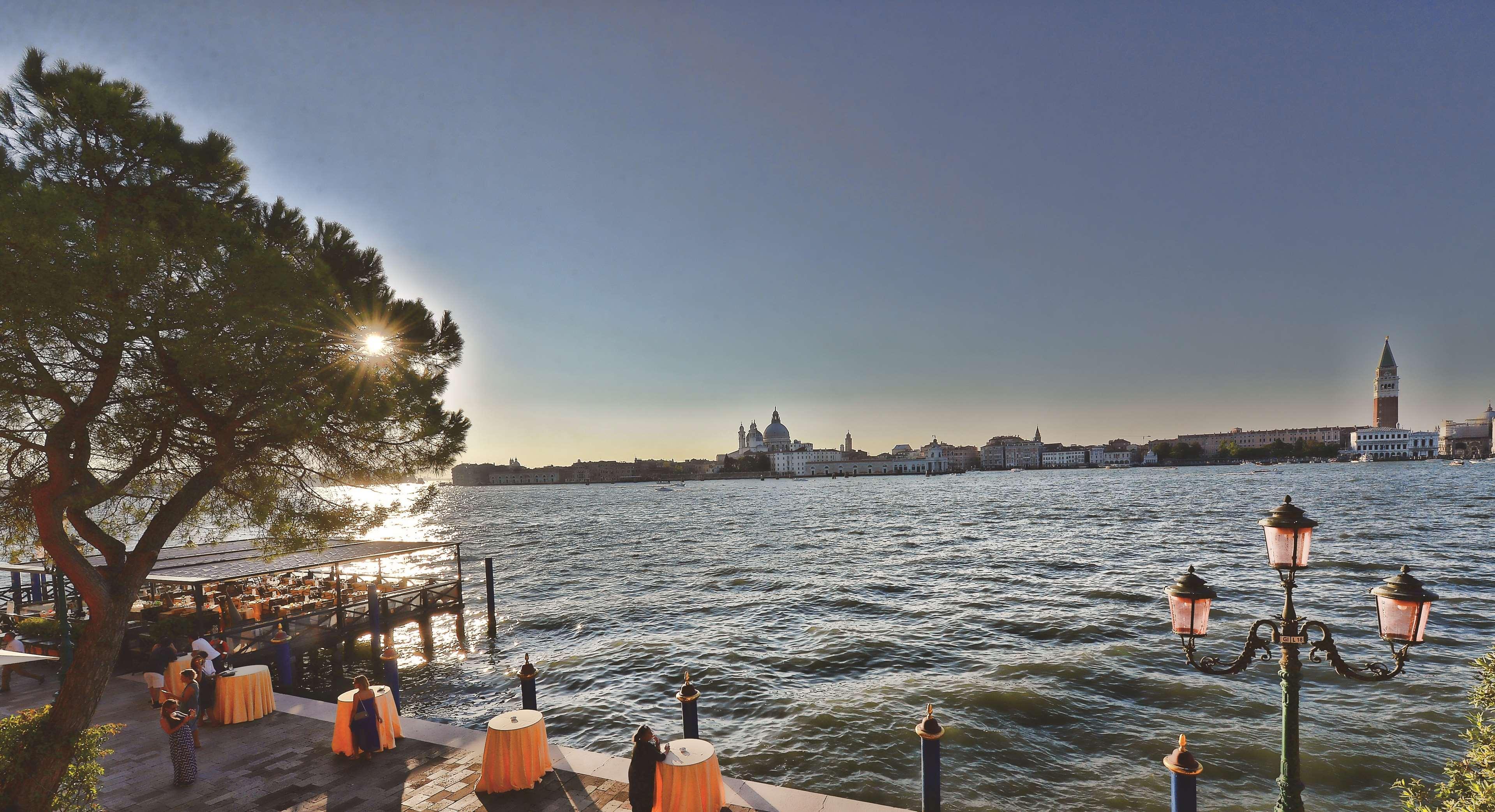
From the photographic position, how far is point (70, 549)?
269 inches

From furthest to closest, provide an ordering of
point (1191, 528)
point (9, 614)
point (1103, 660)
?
point (1191, 528) → point (9, 614) → point (1103, 660)

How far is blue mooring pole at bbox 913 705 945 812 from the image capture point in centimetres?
753

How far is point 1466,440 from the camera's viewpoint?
632 feet

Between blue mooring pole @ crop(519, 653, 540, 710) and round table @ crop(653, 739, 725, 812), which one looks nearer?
round table @ crop(653, 739, 725, 812)

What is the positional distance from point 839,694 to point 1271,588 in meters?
20.2

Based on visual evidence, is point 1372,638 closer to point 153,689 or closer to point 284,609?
point 153,689

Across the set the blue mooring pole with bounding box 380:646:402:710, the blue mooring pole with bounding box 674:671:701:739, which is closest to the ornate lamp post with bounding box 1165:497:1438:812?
the blue mooring pole with bounding box 674:671:701:739

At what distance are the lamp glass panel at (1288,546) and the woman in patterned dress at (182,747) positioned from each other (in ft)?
43.2

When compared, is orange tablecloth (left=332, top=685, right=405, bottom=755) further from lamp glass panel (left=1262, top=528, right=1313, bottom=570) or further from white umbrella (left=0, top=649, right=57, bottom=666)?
lamp glass panel (left=1262, top=528, right=1313, bottom=570)

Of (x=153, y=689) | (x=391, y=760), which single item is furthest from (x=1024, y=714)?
(x=153, y=689)

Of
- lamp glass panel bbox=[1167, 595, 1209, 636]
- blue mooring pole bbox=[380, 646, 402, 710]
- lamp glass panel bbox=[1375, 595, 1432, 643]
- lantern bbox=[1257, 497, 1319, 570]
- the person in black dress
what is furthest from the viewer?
blue mooring pole bbox=[380, 646, 402, 710]

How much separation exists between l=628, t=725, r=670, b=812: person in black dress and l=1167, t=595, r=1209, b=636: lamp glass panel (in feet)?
18.2

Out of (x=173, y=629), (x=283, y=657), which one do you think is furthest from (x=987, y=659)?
(x=173, y=629)

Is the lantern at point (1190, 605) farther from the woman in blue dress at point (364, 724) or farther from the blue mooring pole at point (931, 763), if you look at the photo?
the woman in blue dress at point (364, 724)
